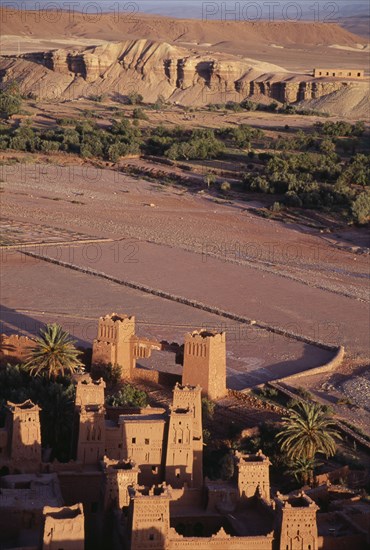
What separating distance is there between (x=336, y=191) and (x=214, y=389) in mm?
23881

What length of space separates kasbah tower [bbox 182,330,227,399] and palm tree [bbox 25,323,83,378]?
237 centimetres

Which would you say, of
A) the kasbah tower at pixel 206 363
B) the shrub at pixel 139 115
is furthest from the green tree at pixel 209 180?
the kasbah tower at pixel 206 363

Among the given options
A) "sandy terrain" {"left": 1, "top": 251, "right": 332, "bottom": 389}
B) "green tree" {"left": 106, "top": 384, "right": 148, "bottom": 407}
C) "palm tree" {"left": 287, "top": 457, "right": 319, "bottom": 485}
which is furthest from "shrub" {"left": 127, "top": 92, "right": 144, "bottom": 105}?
"palm tree" {"left": 287, "top": 457, "right": 319, "bottom": 485}

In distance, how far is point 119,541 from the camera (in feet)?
48.1

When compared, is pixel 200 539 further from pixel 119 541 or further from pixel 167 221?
pixel 167 221

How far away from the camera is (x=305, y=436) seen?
19906 millimetres

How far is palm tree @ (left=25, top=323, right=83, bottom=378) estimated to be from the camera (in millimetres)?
22844

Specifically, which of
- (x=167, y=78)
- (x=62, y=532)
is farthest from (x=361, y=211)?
(x=167, y=78)

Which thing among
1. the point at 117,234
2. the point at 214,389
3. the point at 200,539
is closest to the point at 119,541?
the point at 200,539

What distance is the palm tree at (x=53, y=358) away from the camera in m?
22.8

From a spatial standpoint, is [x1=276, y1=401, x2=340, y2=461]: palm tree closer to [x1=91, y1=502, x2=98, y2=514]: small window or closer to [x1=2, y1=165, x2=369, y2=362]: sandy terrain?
[x1=91, y1=502, x2=98, y2=514]: small window

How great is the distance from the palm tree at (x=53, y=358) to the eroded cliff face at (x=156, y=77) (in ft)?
194

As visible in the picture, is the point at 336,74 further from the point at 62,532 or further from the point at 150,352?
the point at 62,532

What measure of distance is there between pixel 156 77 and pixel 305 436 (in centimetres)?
6951
